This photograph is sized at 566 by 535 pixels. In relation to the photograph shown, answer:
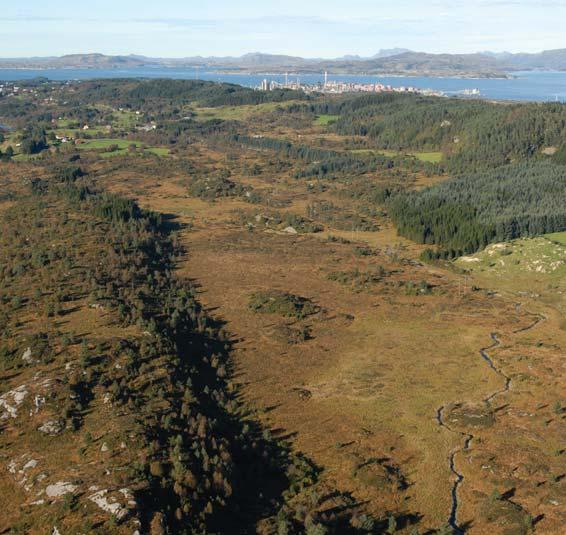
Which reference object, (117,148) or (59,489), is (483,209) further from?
(117,148)

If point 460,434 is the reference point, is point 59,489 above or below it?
above

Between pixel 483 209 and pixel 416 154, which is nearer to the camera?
pixel 483 209

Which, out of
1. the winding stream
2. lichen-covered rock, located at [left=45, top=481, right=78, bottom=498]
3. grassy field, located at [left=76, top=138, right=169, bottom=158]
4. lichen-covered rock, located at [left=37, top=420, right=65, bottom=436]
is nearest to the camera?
lichen-covered rock, located at [left=45, top=481, right=78, bottom=498]

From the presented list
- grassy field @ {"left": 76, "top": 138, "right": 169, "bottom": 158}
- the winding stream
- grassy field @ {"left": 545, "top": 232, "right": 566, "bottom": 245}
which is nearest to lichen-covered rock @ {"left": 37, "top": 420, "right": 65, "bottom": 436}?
the winding stream

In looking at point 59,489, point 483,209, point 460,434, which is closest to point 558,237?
point 483,209

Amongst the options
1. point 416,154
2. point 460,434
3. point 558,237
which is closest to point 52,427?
point 460,434

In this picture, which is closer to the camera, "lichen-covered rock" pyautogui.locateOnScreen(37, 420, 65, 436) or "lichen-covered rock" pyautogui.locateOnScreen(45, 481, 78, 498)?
"lichen-covered rock" pyautogui.locateOnScreen(45, 481, 78, 498)

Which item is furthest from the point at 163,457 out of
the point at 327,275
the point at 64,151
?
the point at 64,151

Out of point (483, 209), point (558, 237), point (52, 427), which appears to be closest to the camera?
point (52, 427)

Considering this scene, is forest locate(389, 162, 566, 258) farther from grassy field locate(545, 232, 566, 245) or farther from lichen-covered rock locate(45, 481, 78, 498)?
lichen-covered rock locate(45, 481, 78, 498)

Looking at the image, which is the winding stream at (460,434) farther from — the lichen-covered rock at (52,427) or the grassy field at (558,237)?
the grassy field at (558,237)

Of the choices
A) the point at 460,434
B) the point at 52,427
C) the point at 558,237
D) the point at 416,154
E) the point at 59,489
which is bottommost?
the point at 460,434

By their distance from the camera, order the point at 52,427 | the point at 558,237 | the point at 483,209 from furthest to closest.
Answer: the point at 483,209
the point at 558,237
the point at 52,427
